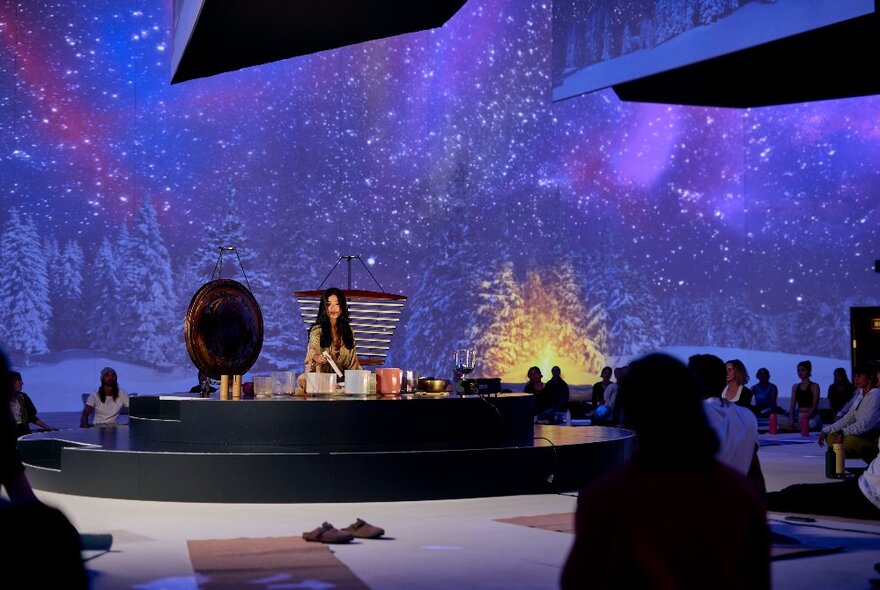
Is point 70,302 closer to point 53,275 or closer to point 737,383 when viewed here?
point 53,275

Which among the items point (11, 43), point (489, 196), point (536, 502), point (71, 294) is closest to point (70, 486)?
point (536, 502)

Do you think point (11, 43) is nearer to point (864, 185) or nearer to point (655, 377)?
point (864, 185)

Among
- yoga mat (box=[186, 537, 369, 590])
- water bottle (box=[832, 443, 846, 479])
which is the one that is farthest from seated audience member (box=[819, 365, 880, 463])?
yoga mat (box=[186, 537, 369, 590])

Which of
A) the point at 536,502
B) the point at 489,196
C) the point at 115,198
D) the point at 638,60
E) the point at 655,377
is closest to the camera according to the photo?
the point at 655,377

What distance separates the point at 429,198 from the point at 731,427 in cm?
1590

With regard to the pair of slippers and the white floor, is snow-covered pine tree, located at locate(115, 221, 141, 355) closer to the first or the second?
the white floor

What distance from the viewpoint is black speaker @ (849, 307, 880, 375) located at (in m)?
18.1

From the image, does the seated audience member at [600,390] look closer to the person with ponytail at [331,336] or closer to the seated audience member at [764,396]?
the seated audience member at [764,396]

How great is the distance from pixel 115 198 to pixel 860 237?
1171cm

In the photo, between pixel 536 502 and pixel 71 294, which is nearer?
pixel 536 502

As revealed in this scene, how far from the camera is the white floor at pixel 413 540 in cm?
501

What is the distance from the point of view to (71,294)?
17.2 metres

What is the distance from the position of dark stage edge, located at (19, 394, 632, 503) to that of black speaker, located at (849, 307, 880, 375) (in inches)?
423

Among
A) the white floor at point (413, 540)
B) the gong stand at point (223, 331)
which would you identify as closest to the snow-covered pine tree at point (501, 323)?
the gong stand at point (223, 331)
